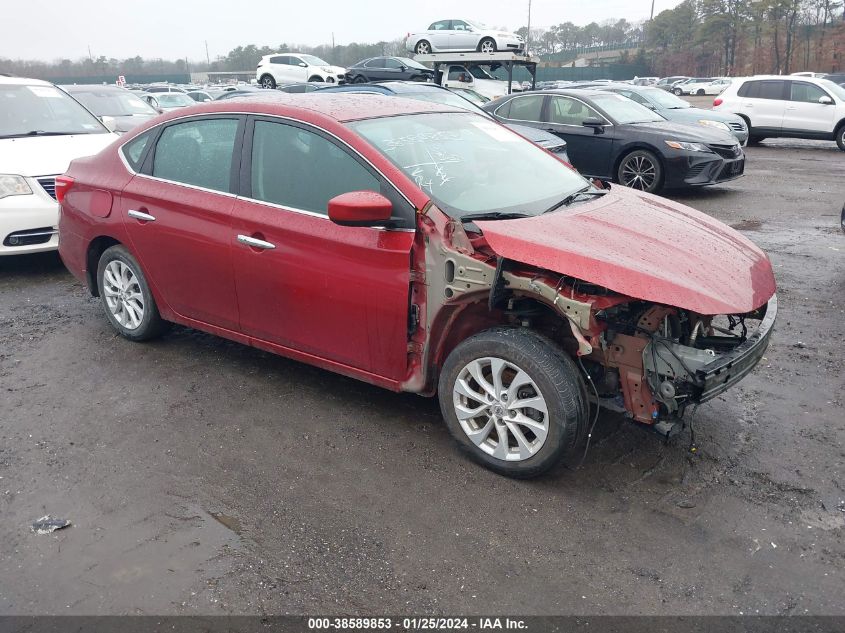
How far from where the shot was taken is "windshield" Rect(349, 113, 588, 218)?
3725mm

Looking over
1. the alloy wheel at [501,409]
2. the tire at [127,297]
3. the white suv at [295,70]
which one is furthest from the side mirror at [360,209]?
the white suv at [295,70]

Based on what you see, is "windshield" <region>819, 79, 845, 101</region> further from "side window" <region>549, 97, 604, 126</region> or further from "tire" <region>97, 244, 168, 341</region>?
"tire" <region>97, 244, 168, 341</region>

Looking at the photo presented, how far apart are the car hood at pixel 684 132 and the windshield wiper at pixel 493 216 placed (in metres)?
7.44

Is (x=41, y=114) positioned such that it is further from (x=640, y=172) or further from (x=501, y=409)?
(x=640, y=172)

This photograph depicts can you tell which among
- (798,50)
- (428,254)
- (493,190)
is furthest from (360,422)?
(798,50)

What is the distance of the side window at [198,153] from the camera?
425 centimetres

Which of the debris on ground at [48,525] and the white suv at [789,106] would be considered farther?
the white suv at [789,106]

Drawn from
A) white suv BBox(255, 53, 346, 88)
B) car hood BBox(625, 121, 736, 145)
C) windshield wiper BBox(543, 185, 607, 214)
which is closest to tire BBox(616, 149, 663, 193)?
car hood BBox(625, 121, 736, 145)

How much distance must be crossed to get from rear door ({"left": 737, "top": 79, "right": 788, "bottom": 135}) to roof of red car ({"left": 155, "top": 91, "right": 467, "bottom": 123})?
14.5 meters

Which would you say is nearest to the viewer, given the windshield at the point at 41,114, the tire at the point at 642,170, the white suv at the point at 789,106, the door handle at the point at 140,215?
the door handle at the point at 140,215

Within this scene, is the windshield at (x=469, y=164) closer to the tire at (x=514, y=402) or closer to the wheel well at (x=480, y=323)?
the wheel well at (x=480, y=323)

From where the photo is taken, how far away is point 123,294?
5020 mm

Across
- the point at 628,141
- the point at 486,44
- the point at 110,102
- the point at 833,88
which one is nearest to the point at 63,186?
the point at 628,141

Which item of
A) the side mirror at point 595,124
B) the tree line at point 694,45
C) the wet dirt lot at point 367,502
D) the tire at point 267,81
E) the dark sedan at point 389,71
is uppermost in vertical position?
the tree line at point 694,45
